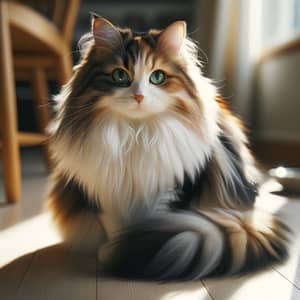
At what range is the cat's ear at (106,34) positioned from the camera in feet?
2.90

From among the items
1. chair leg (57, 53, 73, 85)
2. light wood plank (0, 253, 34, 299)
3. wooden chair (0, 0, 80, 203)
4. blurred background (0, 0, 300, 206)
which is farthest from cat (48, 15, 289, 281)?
chair leg (57, 53, 73, 85)

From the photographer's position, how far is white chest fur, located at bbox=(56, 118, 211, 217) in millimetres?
872

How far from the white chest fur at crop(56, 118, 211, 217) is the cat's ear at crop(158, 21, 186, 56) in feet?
0.46

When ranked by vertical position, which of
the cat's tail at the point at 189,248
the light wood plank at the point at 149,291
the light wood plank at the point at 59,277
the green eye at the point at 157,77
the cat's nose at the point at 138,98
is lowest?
the light wood plank at the point at 59,277

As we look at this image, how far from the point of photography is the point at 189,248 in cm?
76

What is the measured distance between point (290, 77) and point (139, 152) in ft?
5.34

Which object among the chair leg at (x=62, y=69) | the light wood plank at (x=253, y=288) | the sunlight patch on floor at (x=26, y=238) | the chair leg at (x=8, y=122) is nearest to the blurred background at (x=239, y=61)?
the chair leg at (x=62, y=69)

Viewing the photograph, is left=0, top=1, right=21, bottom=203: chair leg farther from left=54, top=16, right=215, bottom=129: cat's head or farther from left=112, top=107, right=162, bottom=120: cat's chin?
left=112, top=107, right=162, bottom=120: cat's chin

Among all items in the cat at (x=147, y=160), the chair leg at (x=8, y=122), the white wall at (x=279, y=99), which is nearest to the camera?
the cat at (x=147, y=160)

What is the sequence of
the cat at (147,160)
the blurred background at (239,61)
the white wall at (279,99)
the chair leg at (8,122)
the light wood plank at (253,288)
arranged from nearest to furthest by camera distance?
1. the light wood plank at (253,288)
2. the cat at (147,160)
3. the chair leg at (8,122)
4. the blurred background at (239,61)
5. the white wall at (279,99)

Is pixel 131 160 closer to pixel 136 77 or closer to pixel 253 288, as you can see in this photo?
pixel 136 77

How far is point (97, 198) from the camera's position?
90 centimetres

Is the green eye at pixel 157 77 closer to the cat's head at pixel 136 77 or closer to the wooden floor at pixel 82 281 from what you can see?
the cat's head at pixel 136 77

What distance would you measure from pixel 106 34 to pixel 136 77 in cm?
12
